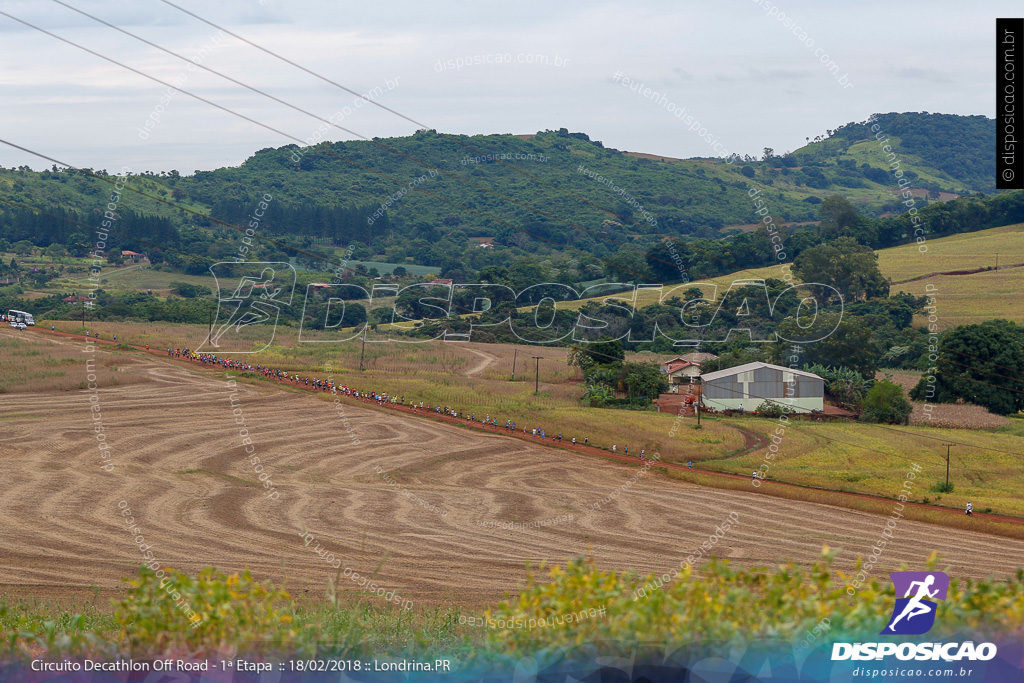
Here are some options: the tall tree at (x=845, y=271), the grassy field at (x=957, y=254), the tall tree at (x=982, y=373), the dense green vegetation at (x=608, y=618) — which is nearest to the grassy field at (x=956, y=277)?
the grassy field at (x=957, y=254)

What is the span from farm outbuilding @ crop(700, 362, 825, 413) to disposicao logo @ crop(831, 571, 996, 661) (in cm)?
5888

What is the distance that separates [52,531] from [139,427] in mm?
19315

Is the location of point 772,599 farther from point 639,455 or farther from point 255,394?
point 255,394

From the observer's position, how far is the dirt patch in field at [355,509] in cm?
2775

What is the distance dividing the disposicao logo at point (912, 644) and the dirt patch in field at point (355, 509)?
10539 millimetres

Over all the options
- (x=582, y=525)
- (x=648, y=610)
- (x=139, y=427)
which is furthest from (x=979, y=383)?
(x=648, y=610)

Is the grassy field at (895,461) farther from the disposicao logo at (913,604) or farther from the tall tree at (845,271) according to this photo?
the tall tree at (845,271)

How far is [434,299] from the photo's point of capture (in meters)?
116

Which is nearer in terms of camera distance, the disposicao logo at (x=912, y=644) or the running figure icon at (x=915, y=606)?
the disposicao logo at (x=912, y=644)

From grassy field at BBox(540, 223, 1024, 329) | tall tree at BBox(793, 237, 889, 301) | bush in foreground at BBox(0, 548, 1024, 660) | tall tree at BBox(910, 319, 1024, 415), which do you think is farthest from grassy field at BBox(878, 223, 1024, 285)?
bush in foreground at BBox(0, 548, 1024, 660)

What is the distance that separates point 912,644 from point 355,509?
28988 mm

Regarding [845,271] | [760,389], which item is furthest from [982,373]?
[845,271]

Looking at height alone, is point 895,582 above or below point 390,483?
above

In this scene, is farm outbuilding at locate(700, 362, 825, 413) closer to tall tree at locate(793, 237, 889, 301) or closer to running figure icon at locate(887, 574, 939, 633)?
tall tree at locate(793, 237, 889, 301)
